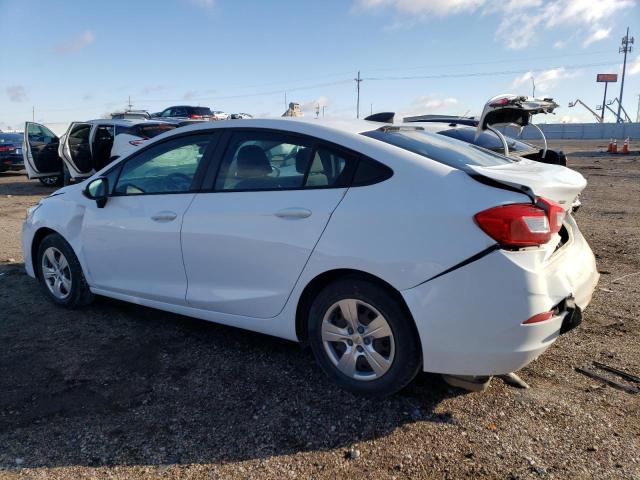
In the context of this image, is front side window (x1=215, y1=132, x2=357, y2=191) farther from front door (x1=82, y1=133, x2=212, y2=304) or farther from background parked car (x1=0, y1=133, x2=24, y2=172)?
background parked car (x1=0, y1=133, x2=24, y2=172)

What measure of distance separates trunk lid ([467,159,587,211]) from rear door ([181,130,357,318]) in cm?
80

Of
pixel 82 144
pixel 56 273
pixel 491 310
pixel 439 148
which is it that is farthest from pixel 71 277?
pixel 82 144

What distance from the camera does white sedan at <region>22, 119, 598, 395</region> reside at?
8.78ft

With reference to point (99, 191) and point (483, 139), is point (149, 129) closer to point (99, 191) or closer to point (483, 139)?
point (483, 139)

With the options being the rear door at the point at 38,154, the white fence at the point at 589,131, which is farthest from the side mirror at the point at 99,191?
the white fence at the point at 589,131

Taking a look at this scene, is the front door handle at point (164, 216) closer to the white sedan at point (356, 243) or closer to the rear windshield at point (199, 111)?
the white sedan at point (356, 243)

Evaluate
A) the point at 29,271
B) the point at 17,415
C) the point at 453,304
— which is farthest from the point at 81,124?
the point at 453,304

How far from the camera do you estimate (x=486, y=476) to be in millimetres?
2496

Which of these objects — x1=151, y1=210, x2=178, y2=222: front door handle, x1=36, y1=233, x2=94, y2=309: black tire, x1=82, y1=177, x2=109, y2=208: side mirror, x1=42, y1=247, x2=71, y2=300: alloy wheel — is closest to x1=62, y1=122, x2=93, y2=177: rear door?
x1=42, y1=247, x2=71, y2=300: alloy wheel

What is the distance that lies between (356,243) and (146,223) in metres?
1.77

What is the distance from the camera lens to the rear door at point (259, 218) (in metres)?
3.15

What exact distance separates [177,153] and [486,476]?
293 centimetres

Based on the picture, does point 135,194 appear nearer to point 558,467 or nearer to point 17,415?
point 17,415

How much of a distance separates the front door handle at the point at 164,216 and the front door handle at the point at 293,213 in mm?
907
